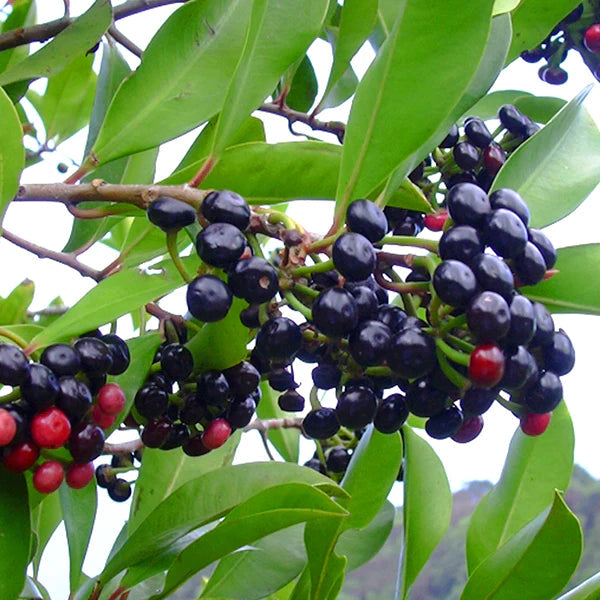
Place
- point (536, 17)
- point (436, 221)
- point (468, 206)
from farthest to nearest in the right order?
point (536, 17) < point (436, 221) < point (468, 206)

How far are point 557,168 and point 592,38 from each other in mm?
730

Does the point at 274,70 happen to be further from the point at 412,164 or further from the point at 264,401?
the point at 264,401

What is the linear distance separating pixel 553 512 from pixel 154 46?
35.7 inches

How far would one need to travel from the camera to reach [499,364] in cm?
92

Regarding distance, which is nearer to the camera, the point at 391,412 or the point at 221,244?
the point at 221,244

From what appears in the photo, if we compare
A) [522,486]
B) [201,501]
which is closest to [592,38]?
[522,486]

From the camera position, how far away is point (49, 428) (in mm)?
1019

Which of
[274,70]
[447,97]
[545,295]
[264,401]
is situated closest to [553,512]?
[545,295]

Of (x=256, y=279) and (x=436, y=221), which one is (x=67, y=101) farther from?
(x=256, y=279)

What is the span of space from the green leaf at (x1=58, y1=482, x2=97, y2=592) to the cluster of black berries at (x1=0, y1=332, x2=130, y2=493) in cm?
45

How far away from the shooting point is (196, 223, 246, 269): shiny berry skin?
1.00m

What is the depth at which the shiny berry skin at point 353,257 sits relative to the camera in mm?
951

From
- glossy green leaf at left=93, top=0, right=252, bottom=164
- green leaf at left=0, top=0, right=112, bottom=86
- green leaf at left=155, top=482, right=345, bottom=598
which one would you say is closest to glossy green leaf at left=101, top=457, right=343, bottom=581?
green leaf at left=155, top=482, right=345, bottom=598

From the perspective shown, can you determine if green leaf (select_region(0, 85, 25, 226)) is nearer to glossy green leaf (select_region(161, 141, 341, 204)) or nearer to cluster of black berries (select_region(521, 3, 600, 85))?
glossy green leaf (select_region(161, 141, 341, 204))
